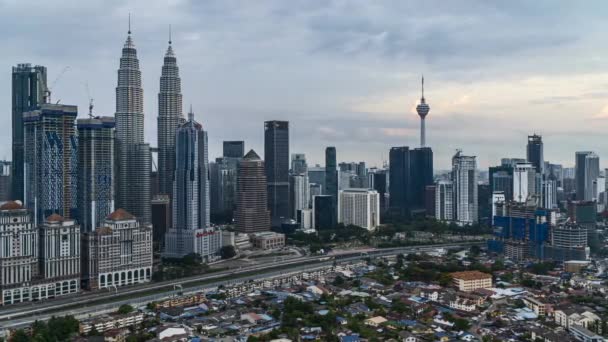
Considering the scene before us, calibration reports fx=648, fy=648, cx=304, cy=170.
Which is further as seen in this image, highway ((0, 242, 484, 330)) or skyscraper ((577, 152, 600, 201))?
skyscraper ((577, 152, 600, 201))

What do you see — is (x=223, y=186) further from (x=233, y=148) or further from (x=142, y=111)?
(x=142, y=111)

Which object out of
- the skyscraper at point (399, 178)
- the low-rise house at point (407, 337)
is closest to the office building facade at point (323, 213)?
the skyscraper at point (399, 178)

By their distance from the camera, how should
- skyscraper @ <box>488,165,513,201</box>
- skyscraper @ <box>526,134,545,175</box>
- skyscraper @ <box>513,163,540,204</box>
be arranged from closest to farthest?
skyscraper @ <box>513,163,540,204</box> < skyscraper @ <box>488,165,513,201</box> < skyscraper @ <box>526,134,545,175</box>

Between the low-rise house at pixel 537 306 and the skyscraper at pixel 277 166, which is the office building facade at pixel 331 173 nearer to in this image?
the skyscraper at pixel 277 166

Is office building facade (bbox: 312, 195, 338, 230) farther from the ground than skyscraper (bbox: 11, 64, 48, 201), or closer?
closer

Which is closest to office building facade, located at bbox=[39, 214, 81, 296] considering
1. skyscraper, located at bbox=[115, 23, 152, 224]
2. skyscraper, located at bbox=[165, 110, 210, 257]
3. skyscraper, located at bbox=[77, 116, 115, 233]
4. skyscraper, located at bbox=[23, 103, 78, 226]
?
skyscraper, located at bbox=[23, 103, 78, 226]

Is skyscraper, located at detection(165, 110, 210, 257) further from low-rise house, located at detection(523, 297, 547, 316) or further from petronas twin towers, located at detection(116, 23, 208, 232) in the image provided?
low-rise house, located at detection(523, 297, 547, 316)

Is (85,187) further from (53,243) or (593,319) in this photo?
(593,319)
